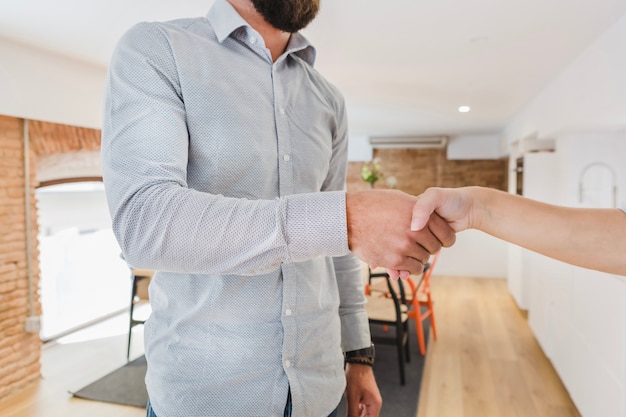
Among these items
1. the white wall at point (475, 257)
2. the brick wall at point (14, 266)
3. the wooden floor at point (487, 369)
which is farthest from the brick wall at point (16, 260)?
the white wall at point (475, 257)

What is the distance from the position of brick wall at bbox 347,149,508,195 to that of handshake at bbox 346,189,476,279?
8.56 m

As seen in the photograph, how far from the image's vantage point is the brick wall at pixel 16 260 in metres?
3.45

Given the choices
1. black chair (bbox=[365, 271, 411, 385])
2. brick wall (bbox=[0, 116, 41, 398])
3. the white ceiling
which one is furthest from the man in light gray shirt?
brick wall (bbox=[0, 116, 41, 398])

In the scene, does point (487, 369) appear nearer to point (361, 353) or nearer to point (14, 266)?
point (361, 353)

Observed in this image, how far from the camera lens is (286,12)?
2.86 feet

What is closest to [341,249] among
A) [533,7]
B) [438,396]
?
[533,7]

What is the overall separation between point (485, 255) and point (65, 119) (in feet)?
20.5

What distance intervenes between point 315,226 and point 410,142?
347 inches

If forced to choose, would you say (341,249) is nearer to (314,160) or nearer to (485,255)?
(314,160)

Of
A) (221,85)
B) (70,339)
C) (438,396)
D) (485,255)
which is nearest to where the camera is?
(221,85)

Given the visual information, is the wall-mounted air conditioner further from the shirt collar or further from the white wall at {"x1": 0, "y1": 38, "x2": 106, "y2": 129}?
the shirt collar

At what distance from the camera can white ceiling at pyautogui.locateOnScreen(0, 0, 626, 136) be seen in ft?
7.97

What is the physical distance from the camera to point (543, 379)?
3.64 meters

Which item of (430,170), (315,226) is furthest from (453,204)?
(430,170)
